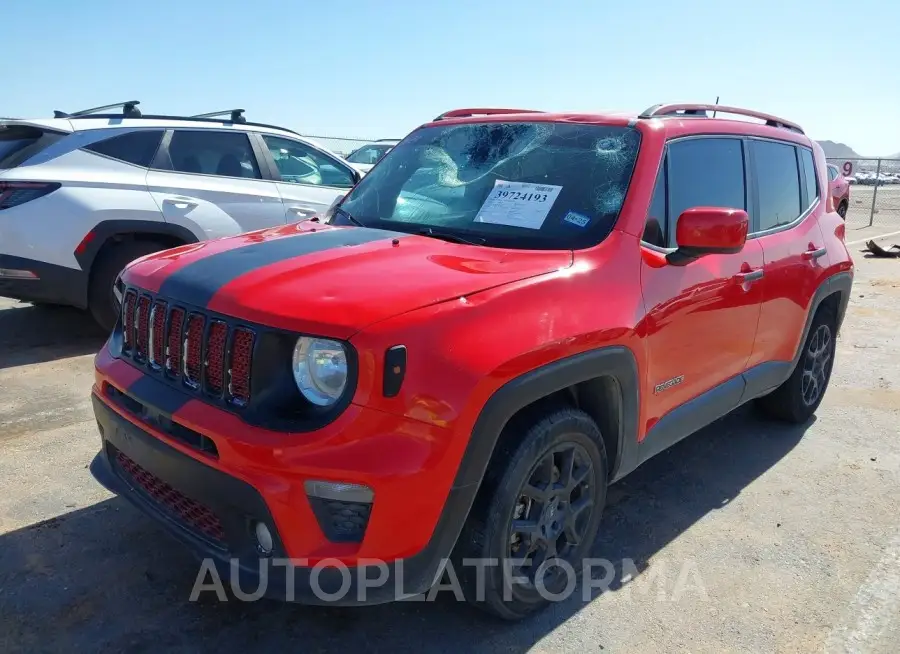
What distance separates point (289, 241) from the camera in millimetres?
2873

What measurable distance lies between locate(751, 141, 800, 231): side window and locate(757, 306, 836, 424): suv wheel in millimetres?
817

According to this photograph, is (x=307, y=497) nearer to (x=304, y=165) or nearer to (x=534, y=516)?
(x=534, y=516)

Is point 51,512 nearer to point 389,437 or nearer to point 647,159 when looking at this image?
point 389,437

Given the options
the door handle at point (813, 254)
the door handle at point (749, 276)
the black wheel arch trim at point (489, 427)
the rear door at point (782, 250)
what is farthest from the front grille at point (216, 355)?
the door handle at point (813, 254)

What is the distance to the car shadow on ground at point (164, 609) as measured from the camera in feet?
8.19

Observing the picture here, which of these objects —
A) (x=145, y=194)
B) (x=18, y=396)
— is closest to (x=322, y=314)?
(x=18, y=396)

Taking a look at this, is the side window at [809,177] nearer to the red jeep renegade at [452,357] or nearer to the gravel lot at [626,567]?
the red jeep renegade at [452,357]

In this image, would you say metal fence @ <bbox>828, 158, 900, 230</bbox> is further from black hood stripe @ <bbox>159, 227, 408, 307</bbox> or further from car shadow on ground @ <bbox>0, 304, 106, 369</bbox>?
black hood stripe @ <bbox>159, 227, 408, 307</bbox>

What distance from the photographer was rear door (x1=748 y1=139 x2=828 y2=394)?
12.3 ft

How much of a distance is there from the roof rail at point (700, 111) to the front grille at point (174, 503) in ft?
7.96

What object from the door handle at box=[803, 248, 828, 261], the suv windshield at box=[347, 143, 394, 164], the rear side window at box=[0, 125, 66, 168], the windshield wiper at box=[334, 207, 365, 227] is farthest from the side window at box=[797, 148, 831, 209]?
the suv windshield at box=[347, 143, 394, 164]

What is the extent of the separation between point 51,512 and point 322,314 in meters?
2.03

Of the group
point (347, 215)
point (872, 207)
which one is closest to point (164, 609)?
point (347, 215)

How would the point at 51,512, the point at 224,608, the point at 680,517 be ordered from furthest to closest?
the point at 680,517
the point at 51,512
the point at 224,608
